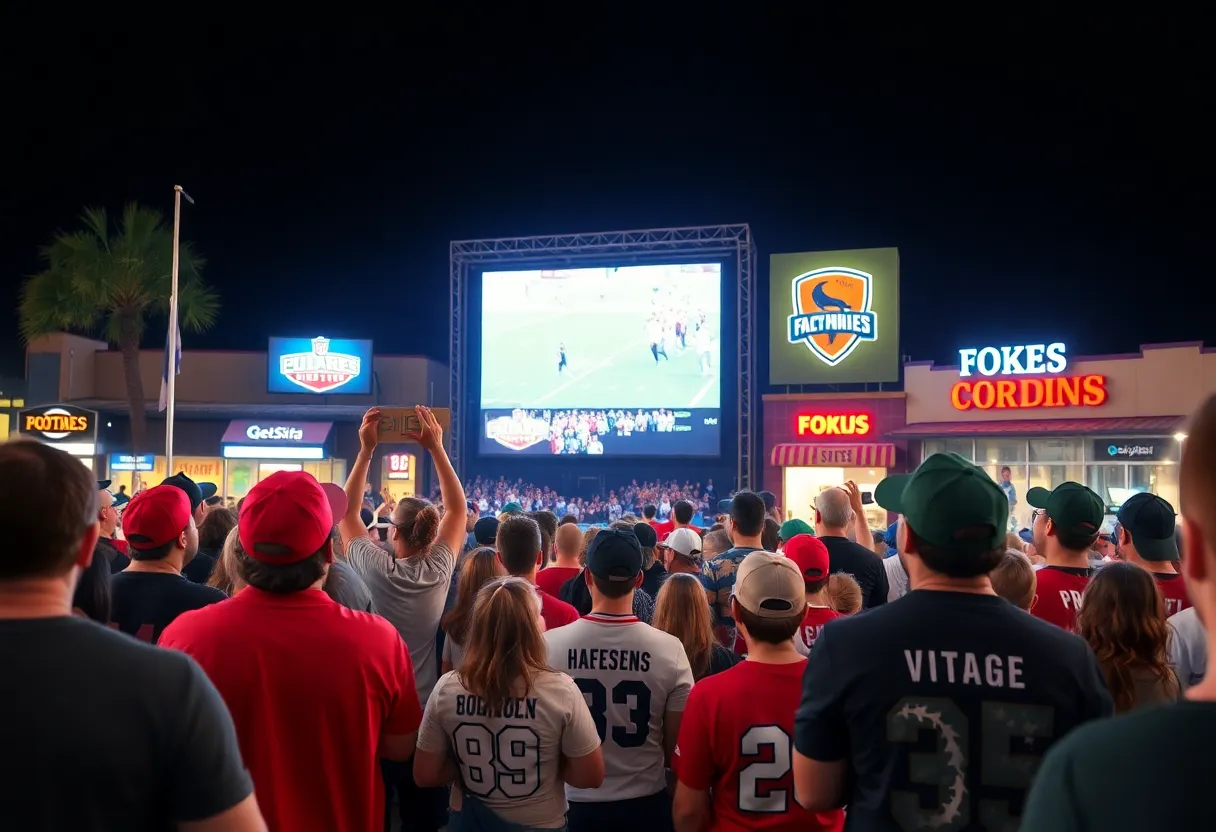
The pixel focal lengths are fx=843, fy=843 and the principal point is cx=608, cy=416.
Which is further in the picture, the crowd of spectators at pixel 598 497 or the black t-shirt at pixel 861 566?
the crowd of spectators at pixel 598 497

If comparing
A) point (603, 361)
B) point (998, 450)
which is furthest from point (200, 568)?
point (998, 450)

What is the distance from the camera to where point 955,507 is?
7.03 ft

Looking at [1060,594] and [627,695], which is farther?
[1060,594]

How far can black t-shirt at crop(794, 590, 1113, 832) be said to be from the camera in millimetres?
2014

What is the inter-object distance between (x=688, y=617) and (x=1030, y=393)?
22015 millimetres

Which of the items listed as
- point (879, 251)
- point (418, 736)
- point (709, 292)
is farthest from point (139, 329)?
point (418, 736)

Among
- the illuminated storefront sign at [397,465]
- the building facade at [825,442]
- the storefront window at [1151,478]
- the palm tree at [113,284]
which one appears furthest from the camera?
the illuminated storefront sign at [397,465]

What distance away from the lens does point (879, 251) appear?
25.5 meters

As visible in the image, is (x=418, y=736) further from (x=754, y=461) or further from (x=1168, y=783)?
(x=754, y=461)

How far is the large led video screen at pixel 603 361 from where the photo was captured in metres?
26.0

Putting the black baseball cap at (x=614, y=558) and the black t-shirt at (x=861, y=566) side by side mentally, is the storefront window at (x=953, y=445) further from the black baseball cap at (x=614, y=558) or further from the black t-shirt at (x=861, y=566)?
the black baseball cap at (x=614, y=558)

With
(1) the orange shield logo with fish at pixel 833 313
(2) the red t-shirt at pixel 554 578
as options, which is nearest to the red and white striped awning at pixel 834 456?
(1) the orange shield logo with fish at pixel 833 313

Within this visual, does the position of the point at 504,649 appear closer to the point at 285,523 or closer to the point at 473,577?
the point at 285,523

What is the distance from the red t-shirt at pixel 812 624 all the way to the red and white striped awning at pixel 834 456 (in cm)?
2105
